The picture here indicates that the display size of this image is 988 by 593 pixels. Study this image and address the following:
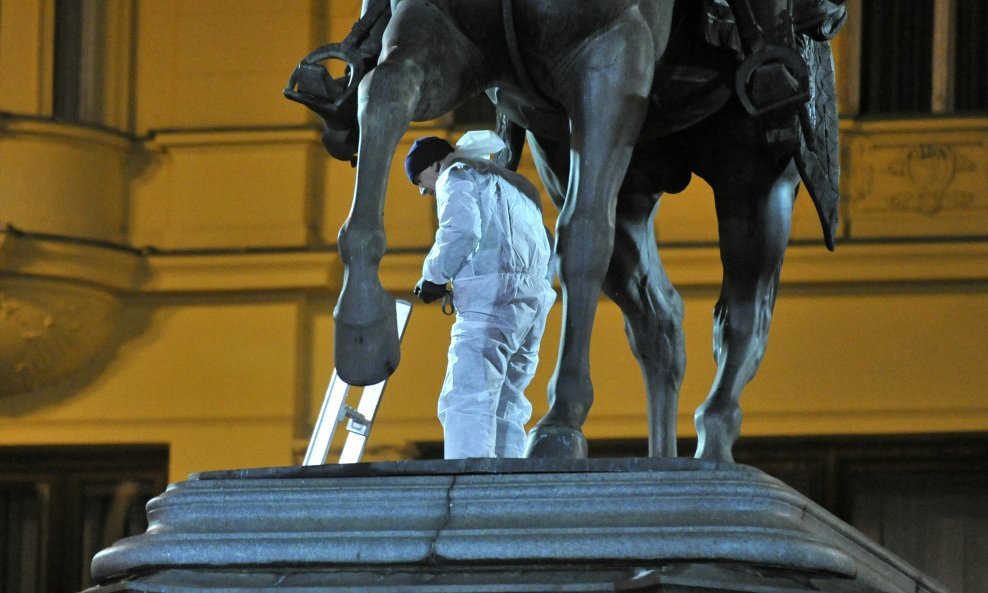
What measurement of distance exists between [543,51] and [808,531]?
4.33 feet

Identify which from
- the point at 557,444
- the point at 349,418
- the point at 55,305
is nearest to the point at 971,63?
the point at 55,305

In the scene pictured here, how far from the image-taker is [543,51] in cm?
536

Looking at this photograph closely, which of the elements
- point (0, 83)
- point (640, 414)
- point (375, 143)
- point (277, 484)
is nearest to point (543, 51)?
point (375, 143)

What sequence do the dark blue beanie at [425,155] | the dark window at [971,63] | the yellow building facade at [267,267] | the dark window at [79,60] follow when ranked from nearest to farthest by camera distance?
the dark blue beanie at [425,155] → the yellow building facade at [267,267] → the dark window at [971,63] → the dark window at [79,60]

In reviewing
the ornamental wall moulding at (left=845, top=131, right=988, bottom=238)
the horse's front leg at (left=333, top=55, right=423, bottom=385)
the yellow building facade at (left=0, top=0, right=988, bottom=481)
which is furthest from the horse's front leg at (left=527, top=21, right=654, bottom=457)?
the ornamental wall moulding at (left=845, top=131, right=988, bottom=238)

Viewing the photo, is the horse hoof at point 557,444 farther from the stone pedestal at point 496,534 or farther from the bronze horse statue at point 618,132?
the stone pedestal at point 496,534

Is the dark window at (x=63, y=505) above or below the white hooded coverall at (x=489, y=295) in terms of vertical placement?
below

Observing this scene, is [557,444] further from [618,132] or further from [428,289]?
[428,289]

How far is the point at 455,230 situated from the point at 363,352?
193 centimetres

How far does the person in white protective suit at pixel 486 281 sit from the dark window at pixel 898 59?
8150 mm

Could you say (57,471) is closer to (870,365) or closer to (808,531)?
(870,365)

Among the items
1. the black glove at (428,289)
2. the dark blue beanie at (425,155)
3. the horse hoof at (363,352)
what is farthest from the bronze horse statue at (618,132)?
the dark blue beanie at (425,155)

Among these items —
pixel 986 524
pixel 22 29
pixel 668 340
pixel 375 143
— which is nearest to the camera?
pixel 375 143

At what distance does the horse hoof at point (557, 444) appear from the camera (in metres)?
5.06
